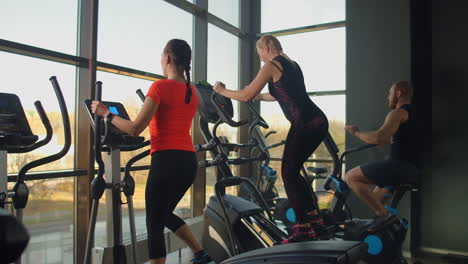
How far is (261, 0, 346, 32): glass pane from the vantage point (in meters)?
5.25

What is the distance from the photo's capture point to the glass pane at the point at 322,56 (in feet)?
17.1

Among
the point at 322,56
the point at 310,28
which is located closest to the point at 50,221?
the point at 322,56

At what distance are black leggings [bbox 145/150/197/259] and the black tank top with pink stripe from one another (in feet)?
2.20

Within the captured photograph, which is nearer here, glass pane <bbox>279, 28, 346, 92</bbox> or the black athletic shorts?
the black athletic shorts

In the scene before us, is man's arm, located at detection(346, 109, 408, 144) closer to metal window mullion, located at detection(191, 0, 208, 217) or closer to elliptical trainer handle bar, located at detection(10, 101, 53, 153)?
metal window mullion, located at detection(191, 0, 208, 217)

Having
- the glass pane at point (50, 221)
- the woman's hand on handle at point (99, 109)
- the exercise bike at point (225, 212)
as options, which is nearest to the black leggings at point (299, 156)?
the exercise bike at point (225, 212)

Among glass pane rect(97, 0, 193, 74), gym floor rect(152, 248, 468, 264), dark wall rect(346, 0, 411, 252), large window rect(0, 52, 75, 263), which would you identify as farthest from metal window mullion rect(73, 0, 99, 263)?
dark wall rect(346, 0, 411, 252)

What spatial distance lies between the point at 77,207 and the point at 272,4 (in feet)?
13.0

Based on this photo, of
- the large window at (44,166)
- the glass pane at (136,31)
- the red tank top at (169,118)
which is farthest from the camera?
the glass pane at (136,31)

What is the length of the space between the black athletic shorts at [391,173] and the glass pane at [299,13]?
8.77 feet

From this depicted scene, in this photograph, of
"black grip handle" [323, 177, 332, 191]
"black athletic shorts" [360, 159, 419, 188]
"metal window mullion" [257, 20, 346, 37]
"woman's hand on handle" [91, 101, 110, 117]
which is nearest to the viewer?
"woman's hand on handle" [91, 101, 110, 117]

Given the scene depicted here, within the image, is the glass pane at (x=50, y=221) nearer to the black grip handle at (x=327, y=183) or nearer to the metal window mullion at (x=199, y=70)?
the metal window mullion at (x=199, y=70)

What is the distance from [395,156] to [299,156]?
1197 mm

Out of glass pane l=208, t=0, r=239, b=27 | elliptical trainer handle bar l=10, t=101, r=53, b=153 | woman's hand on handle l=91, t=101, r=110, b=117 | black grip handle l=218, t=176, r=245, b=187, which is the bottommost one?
black grip handle l=218, t=176, r=245, b=187
